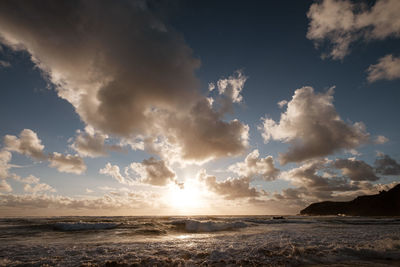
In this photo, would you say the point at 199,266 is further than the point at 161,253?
No

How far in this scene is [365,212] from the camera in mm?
105125

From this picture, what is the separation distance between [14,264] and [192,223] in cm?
2107

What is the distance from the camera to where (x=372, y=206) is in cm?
10375

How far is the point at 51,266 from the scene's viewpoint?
7703 mm

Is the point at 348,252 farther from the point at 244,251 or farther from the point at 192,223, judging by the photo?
the point at 192,223

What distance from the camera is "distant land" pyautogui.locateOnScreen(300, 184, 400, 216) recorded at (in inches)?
3730

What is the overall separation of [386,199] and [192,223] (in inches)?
4754

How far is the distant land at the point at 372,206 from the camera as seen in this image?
94750 mm

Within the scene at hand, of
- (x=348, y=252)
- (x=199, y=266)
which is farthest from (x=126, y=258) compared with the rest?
(x=348, y=252)

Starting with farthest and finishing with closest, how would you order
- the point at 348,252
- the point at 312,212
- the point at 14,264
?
1. the point at 312,212
2. the point at 348,252
3. the point at 14,264

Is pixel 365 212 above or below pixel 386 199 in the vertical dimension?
below

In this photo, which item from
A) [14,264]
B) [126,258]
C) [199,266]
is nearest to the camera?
[199,266]

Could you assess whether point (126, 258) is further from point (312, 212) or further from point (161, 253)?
point (312, 212)

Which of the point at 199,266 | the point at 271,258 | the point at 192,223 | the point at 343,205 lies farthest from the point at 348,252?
the point at 343,205
